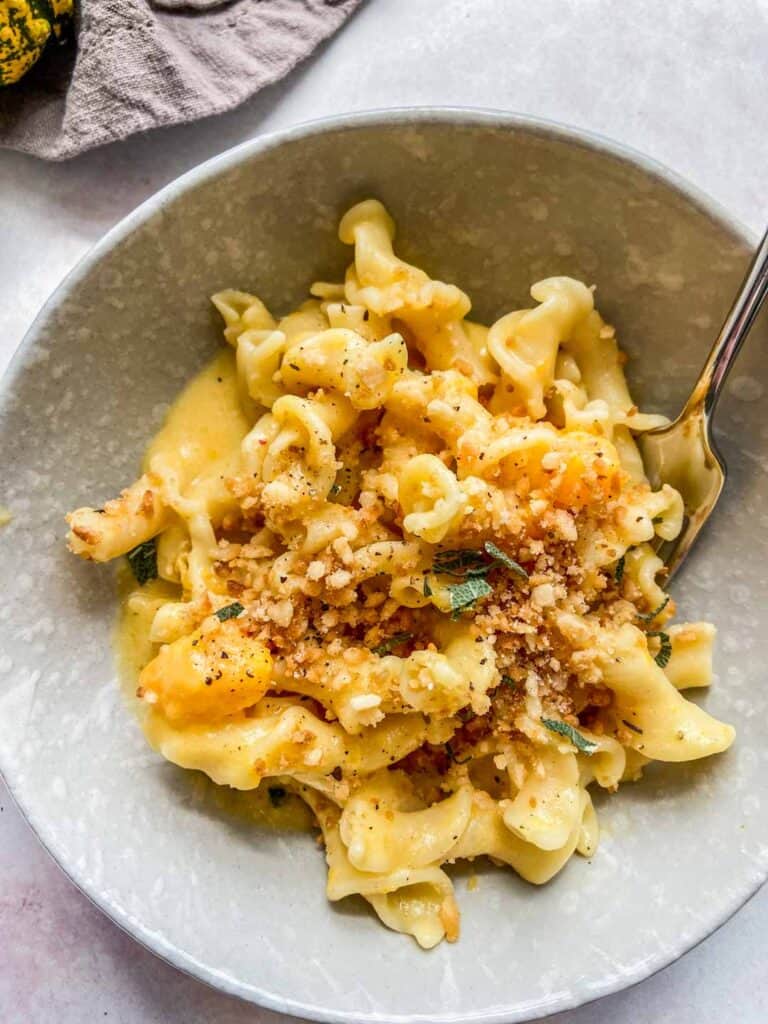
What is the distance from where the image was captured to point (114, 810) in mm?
1882

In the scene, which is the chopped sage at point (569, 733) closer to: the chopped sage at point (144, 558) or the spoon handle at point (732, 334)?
the spoon handle at point (732, 334)

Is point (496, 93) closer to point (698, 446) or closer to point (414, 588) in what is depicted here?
point (698, 446)

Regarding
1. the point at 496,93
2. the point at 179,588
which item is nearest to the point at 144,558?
the point at 179,588

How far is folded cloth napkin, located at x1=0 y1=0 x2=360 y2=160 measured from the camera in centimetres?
213

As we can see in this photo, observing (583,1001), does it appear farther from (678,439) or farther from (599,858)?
(678,439)

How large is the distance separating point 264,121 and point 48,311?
0.79 m


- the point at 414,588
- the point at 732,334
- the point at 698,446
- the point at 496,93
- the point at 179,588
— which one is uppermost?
the point at 496,93

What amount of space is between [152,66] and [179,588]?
1204 millimetres

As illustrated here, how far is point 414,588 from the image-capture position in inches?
69.9

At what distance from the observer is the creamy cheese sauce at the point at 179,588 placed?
1983 mm

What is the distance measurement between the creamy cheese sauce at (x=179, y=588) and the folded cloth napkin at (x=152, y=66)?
2.04 feet

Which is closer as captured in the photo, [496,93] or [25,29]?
[25,29]

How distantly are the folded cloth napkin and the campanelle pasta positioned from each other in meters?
0.53

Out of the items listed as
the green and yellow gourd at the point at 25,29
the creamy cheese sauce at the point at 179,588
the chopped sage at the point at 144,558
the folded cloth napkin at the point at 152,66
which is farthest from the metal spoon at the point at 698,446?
the green and yellow gourd at the point at 25,29
